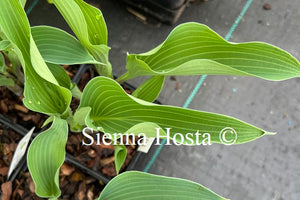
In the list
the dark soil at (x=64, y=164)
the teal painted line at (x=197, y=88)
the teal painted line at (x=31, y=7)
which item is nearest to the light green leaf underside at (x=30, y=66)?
the dark soil at (x=64, y=164)

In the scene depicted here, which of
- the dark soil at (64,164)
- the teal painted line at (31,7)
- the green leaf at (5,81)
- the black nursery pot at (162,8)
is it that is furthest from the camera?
the teal painted line at (31,7)

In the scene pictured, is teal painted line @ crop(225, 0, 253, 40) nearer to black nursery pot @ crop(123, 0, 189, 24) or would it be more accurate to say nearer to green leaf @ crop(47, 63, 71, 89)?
black nursery pot @ crop(123, 0, 189, 24)

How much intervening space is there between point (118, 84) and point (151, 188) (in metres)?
0.19

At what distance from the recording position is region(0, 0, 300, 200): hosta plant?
54 centimetres

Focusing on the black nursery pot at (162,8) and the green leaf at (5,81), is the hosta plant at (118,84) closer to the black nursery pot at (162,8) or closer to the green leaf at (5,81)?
the green leaf at (5,81)

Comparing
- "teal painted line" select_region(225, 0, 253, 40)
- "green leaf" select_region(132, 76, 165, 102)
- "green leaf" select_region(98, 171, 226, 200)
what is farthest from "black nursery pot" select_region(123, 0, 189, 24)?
"green leaf" select_region(98, 171, 226, 200)

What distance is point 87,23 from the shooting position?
2.10ft

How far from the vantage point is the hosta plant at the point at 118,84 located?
54 cm

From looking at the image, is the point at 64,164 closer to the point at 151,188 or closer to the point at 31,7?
the point at 151,188

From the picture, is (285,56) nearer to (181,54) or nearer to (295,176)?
(181,54)

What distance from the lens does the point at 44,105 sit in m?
0.63

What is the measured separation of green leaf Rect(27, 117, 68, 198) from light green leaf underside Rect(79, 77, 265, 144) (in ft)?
0.22

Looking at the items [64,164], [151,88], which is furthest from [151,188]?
[64,164]

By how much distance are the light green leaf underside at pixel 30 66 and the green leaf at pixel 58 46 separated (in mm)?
61
